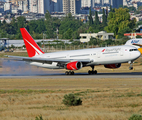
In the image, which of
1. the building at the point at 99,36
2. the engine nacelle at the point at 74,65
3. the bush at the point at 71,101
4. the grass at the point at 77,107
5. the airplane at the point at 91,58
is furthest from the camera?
the building at the point at 99,36

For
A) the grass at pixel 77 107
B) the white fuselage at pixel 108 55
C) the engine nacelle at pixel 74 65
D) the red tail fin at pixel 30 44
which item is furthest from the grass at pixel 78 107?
the red tail fin at pixel 30 44

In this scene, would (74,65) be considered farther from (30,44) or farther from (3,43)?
(3,43)

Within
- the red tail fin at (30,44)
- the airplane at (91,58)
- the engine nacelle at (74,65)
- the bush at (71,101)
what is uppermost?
the red tail fin at (30,44)

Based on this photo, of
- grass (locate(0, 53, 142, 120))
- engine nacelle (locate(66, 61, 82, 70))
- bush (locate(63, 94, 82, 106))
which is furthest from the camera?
engine nacelle (locate(66, 61, 82, 70))

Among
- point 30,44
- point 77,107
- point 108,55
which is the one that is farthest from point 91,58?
point 77,107

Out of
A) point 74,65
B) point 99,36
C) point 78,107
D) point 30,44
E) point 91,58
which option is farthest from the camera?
point 99,36

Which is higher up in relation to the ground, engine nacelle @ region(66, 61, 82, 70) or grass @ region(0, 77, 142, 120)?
engine nacelle @ region(66, 61, 82, 70)

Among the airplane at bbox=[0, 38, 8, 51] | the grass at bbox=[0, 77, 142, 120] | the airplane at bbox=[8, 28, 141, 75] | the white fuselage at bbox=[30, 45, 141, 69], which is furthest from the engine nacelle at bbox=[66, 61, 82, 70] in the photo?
the airplane at bbox=[0, 38, 8, 51]

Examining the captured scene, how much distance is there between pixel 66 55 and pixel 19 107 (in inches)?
1048

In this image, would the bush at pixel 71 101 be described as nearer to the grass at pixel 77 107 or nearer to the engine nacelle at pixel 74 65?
the grass at pixel 77 107

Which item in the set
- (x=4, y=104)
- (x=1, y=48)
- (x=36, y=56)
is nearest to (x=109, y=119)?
(x=4, y=104)

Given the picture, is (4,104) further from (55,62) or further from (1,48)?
(1,48)

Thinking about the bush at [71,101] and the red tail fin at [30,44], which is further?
the red tail fin at [30,44]

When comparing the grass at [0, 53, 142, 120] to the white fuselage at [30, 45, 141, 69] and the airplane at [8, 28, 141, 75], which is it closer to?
the white fuselage at [30, 45, 141, 69]
